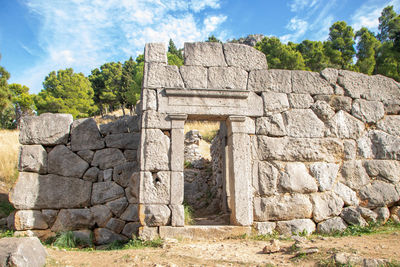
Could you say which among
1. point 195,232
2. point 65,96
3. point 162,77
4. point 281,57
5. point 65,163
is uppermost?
point 281,57

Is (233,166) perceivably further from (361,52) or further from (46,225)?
(361,52)

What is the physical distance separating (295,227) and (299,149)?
1434 mm

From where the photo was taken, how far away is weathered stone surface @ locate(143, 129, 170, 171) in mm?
5145

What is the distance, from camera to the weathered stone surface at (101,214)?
5.86 metres

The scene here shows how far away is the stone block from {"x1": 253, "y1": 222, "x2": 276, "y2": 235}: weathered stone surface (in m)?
1.60

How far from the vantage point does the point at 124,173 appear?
6066 millimetres

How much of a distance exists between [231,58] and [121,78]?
88.2 feet

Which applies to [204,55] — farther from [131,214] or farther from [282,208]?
[131,214]

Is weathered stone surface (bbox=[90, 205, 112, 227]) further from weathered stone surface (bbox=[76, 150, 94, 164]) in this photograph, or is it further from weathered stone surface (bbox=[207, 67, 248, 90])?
weathered stone surface (bbox=[207, 67, 248, 90])

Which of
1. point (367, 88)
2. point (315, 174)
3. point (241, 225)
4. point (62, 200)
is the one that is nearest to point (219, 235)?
point (241, 225)

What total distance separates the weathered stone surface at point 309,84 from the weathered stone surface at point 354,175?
151 cm

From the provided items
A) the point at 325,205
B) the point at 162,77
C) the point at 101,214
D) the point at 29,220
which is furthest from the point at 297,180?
the point at 29,220

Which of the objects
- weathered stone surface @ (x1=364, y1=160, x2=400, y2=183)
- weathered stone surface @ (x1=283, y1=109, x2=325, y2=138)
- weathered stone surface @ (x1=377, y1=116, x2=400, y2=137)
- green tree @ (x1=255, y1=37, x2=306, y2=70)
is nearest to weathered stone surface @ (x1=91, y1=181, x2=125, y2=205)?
weathered stone surface @ (x1=283, y1=109, x2=325, y2=138)

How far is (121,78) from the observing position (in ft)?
101
